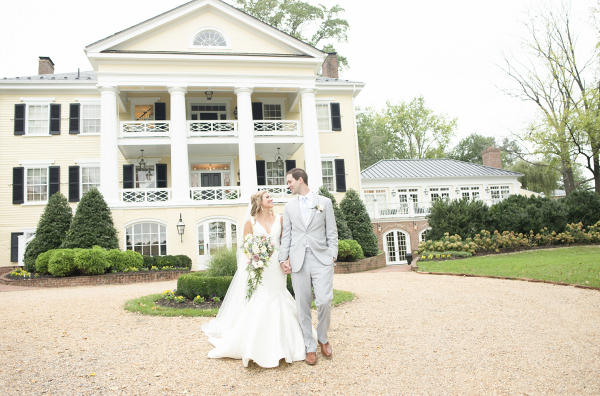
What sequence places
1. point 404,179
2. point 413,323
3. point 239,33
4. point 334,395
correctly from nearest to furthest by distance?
point 334,395
point 413,323
point 239,33
point 404,179

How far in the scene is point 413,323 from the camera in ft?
21.0

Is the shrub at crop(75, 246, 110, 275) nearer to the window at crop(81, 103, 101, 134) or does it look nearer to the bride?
the window at crop(81, 103, 101, 134)

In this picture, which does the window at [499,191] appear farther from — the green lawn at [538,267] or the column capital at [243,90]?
the column capital at [243,90]

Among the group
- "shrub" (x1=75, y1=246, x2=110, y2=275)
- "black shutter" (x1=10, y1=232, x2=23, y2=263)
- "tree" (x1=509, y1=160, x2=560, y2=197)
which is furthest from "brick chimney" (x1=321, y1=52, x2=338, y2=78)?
"tree" (x1=509, y1=160, x2=560, y2=197)

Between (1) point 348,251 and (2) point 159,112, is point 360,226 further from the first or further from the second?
(2) point 159,112

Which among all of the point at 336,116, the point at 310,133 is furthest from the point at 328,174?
the point at 336,116

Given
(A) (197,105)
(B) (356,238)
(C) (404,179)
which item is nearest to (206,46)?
(A) (197,105)

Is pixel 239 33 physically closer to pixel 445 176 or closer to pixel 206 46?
pixel 206 46

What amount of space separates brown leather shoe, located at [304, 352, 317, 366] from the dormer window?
18.1 meters

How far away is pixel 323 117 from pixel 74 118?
12.9 metres

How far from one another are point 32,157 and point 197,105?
845 centimetres

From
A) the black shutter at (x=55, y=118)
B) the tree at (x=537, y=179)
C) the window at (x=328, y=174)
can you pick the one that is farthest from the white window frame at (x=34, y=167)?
the tree at (x=537, y=179)

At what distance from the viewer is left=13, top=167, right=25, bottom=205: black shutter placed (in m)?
19.5

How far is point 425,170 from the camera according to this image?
90.9 feet
